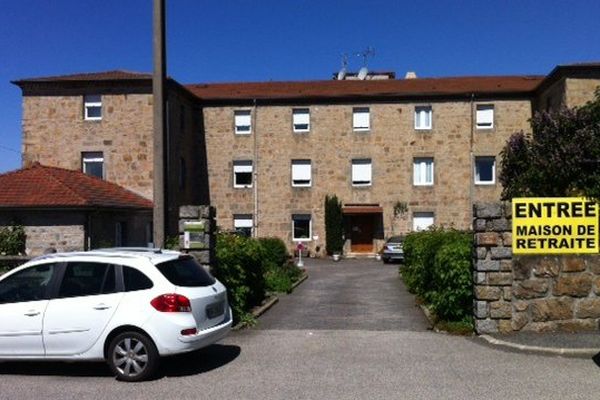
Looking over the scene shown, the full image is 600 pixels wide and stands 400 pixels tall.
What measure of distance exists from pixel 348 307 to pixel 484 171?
74.5 ft

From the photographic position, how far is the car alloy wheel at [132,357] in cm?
746

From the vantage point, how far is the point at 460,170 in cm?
3447

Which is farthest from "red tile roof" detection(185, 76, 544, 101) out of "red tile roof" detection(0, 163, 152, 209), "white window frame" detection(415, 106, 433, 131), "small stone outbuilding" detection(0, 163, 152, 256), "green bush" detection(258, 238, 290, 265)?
"small stone outbuilding" detection(0, 163, 152, 256)

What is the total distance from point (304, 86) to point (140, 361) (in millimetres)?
31870

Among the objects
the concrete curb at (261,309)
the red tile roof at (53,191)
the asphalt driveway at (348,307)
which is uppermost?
the red tile roof at (53,191)

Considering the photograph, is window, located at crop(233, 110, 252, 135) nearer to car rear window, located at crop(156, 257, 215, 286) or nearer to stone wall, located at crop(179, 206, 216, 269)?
stone wall, located at crop(179, 206, 216, 269)

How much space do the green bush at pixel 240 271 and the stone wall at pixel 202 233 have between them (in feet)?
1.48

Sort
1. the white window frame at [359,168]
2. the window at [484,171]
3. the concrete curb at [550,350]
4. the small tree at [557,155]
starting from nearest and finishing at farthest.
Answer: the concrete curb at [550,350] < the small tree at [557,155] < the window at [484,171] < the white window frame at [359,168]

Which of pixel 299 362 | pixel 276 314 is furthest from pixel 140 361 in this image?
pixel 276 314

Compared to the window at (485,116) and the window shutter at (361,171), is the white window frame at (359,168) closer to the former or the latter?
the window shutter at (361,171)

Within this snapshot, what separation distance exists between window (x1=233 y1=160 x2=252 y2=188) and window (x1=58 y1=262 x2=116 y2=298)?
27750mm

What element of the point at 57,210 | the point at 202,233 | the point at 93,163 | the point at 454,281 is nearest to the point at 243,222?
the point at 93,163

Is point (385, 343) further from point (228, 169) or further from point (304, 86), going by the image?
point (304, 86)

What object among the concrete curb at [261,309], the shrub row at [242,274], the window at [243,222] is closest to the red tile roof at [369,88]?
the window at [243,222]
